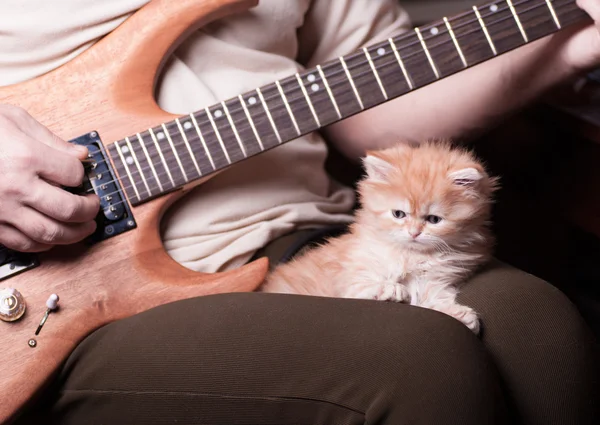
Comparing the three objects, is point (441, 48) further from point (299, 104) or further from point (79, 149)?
point (79, 149)

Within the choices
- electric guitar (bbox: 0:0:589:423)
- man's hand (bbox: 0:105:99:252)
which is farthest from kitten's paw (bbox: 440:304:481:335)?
man's hand (bbox: 0:105:99:252)

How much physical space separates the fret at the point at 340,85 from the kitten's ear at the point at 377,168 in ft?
0.27

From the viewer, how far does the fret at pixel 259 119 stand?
0.97 meters

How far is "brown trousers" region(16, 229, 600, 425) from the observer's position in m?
0.72

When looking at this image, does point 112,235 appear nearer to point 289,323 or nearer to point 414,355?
point 289,323

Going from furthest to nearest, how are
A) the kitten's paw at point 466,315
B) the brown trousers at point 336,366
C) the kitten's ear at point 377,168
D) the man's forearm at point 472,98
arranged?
1. the man's forearm at point 472,98
2. the kitten's ear at point 377,168
3. the kitten's paw at point 466,315
4. the brown trousers at point 336,366

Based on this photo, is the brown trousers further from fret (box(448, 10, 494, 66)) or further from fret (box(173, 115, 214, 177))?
fret (box(448, 10, 494, 66))

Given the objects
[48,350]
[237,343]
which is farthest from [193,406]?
[48,350]

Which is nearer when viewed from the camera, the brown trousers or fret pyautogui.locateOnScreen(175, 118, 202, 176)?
the brown trousers

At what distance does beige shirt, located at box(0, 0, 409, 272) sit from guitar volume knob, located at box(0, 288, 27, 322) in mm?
232

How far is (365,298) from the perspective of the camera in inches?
35.8

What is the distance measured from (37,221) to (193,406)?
0.33 meters

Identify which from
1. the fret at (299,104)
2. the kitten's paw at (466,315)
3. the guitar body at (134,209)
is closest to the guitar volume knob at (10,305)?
the guitar body at (134,209)

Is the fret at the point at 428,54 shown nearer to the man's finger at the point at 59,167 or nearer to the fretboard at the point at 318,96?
the fretboard at the point at 318,96
